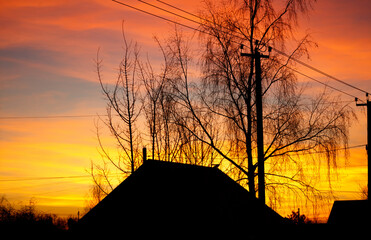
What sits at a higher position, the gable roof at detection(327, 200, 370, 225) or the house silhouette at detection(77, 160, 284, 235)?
the house silhouette at detection(77, 160, 284, 235)

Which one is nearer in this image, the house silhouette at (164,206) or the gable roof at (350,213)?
the house silhouette at (164,206)

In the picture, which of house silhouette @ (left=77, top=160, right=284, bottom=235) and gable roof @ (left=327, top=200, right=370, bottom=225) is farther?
gable roof @ (left=327, top=200, right=370, bottom=225)

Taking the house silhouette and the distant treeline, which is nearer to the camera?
the house silhouette

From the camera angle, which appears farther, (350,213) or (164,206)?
(350,213)

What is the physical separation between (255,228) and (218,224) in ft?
7.85

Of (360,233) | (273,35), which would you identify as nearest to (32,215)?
(360,233)

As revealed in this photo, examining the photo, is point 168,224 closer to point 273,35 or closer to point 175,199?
point 175,199

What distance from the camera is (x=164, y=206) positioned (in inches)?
629

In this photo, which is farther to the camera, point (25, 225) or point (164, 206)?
point (25, 225)

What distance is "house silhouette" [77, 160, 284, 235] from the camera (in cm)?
1570

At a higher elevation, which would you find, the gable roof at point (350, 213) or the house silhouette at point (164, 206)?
the house silhouette at point (164, 206)

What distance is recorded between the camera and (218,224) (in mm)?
16016

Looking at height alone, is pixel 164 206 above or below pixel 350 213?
above

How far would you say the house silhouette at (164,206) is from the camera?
15703 millimetres
